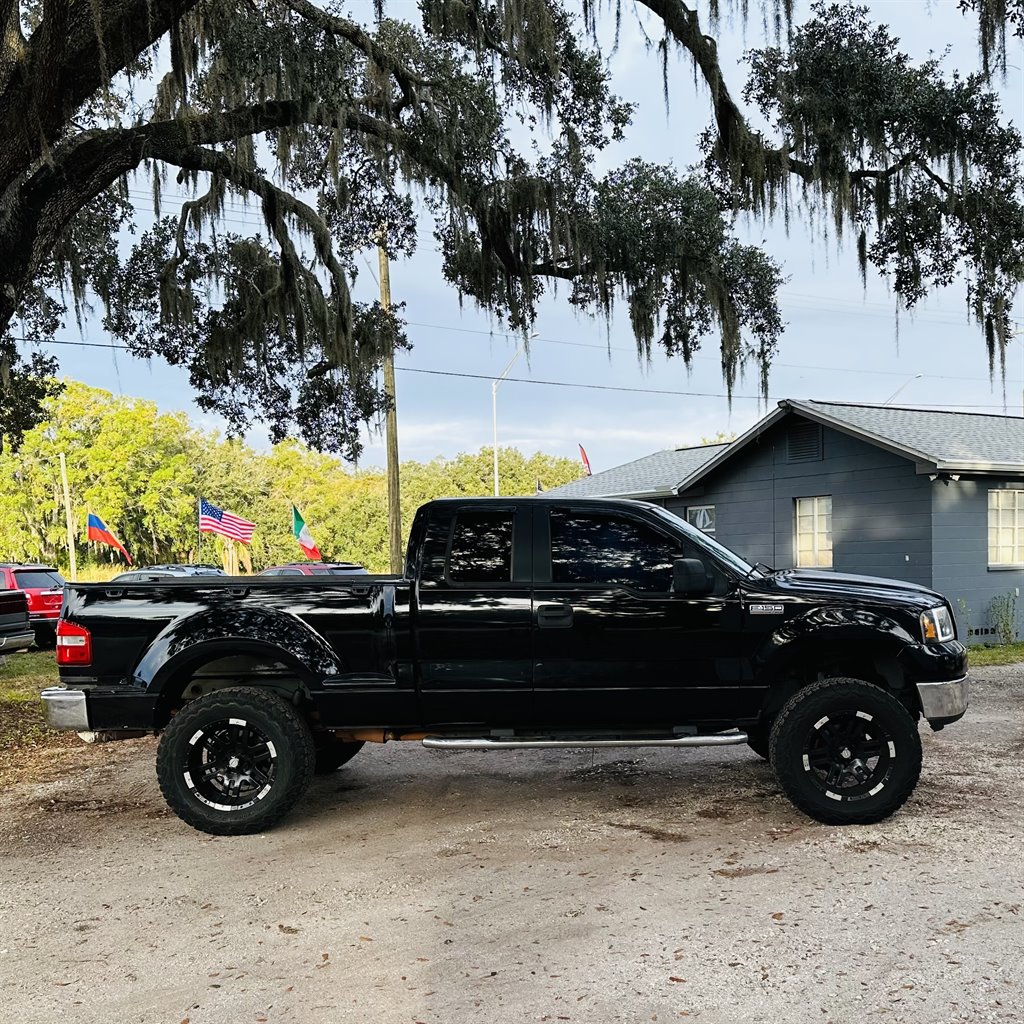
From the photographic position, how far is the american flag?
2966 centimetres

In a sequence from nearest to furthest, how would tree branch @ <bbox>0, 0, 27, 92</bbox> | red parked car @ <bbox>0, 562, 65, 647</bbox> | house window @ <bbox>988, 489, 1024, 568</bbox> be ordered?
tree branch @ <bbox>0, 0, 27, 92</bbox>
house window @ <bbox>988, 489, 1024, 568</bbox>
red parked car @ <bbox>0, 562, 65, 647</bbox>

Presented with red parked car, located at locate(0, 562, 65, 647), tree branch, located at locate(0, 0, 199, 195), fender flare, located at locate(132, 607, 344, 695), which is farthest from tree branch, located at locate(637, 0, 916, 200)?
red parked car, located at locate(0, 562, 65, 647)

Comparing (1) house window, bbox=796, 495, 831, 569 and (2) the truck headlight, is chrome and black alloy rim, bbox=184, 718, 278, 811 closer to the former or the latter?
(2) the truck headlight

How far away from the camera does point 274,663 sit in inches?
248

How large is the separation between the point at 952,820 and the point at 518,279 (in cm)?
700

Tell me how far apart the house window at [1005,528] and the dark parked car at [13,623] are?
15.1 metres

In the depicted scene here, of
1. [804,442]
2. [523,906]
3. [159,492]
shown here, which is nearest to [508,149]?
[523,906]

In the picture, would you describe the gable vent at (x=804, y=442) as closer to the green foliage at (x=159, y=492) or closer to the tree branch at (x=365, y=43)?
the tree branch at (x=365, y=43)

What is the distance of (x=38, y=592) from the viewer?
20.0 m

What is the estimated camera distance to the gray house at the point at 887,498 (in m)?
16.5

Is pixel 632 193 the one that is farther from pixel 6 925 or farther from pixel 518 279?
pixel 6 925

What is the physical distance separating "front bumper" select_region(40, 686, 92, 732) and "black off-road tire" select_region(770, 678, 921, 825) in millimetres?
4118

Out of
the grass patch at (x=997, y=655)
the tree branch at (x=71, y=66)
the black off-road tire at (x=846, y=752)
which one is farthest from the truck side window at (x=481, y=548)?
the grass patch at (x=997, y=655)

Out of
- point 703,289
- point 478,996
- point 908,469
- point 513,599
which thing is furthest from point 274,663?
point 908,469
